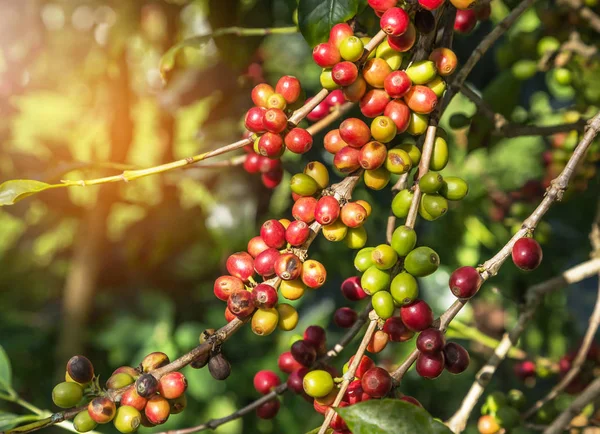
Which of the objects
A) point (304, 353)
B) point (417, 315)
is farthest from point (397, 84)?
point (304, 353)

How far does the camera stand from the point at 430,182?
646 mm

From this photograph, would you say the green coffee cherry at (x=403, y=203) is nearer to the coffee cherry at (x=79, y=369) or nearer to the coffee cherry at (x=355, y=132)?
the coffee cherry at (x=355, y=132)

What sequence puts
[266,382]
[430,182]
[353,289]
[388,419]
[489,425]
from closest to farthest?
[388,419], [430,182], [353,289], [266,382], [489,425]

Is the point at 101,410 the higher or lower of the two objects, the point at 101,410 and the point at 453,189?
the lower

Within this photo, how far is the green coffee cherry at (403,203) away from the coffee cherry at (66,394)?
386mm

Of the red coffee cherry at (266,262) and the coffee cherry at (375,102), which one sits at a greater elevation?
the coffee cherry at (375,102)

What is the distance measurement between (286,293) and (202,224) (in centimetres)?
129

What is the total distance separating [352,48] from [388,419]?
37 cm

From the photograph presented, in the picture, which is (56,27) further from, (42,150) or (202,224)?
(202,224)

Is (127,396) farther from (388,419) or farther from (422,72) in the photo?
(422,72)

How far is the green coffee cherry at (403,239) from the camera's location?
0.63 metres

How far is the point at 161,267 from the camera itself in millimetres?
2039

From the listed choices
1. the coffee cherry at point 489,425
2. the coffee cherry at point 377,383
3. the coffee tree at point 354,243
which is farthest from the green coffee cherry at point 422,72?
the coffee cherry at point 489,425

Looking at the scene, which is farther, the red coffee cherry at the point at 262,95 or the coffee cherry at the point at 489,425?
the coffee cherry at the point at 489,425
